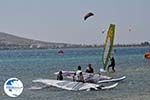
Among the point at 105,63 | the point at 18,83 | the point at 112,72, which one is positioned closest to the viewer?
the point at 18,83

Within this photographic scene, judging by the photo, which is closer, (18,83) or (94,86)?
(18,83)

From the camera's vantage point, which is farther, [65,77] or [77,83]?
[65,77]

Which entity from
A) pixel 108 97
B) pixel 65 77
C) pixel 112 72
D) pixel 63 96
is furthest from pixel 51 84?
pixel 112 72

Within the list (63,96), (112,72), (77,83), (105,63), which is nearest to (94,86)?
(77,83)

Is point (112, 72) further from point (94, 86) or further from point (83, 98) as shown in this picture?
point (83, 98)

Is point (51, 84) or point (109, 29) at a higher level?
point (109, 29)

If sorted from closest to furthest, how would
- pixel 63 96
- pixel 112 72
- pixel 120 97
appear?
pixel 120 97 < pixel 63 96 < pixel 112 72

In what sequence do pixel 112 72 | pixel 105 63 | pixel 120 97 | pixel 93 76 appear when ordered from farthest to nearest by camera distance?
pixel 112 72 → pixel 105 63 → pixel 93 76 → pixel 120 97

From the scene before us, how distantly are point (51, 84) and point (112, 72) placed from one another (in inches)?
543

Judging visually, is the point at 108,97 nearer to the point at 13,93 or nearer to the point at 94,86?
the point at 94,86

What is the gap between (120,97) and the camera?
22.0 m

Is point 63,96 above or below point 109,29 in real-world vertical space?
below

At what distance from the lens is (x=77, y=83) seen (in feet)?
86.2

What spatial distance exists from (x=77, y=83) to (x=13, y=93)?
57.4 ft
